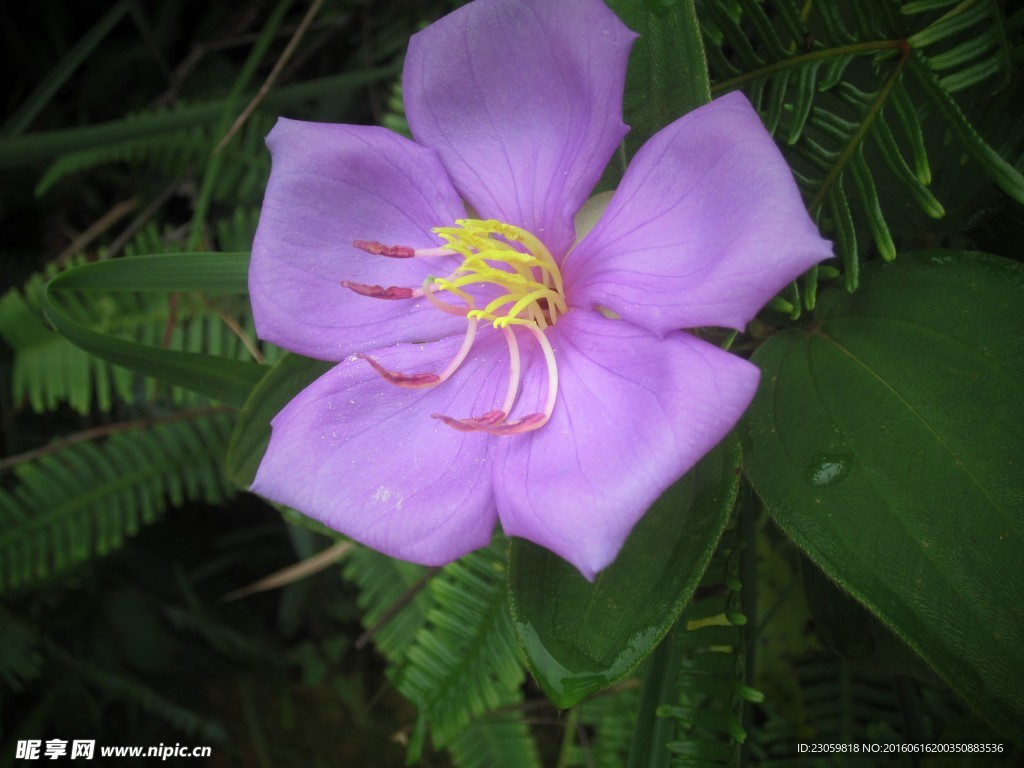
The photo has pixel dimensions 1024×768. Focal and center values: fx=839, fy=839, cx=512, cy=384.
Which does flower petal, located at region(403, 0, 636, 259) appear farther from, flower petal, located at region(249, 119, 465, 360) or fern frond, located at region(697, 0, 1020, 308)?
fern frond, located at region(697, 0, 1020, 308)

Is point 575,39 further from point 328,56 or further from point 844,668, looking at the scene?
point 328,56

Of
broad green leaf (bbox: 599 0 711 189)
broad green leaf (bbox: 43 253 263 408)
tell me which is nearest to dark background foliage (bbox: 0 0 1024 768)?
broad green leaf (bbox: 599 0 711 189)

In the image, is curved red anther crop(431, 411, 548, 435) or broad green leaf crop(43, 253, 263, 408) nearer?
curved red anther crop(431, 411, 548, 435)

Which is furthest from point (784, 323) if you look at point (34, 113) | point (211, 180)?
point (34, 113)

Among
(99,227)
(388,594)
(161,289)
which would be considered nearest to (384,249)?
(161,289)

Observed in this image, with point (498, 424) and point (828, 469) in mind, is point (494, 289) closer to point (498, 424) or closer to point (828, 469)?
point (498, 424)

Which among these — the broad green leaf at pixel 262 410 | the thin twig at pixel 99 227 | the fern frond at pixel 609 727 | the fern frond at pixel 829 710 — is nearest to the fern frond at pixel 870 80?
the broad green leaf at pixel 262 410

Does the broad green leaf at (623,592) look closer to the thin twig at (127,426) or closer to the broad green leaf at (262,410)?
the broad green leaf at (262,410)

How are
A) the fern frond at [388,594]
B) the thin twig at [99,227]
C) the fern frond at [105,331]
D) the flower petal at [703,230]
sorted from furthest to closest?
the thin twig at [99,227] < the fern frond at [105,331] < the fern frond at [388,594] < the flower petal at [703,230]
